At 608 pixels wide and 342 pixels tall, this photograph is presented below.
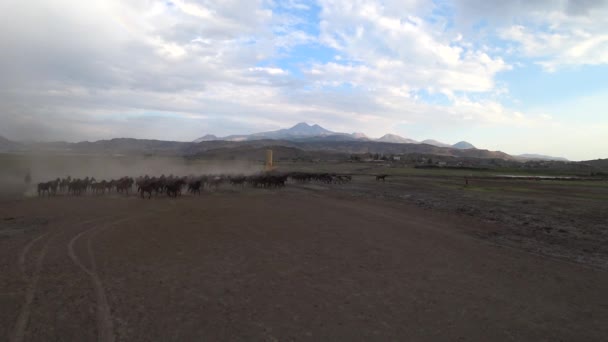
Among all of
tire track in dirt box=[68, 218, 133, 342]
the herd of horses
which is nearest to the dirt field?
tire track in dirt box=[68, 218, 133, 342]

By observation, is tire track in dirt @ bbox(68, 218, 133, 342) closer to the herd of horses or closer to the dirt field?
the dirt field

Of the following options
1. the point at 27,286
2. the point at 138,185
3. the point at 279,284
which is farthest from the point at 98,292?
the point at 138,185

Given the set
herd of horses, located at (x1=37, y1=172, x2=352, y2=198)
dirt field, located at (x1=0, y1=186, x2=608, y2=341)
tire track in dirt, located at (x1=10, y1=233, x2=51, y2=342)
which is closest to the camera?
tire track in dirt, located at (x1=10, y1=233, x2=51, y2=342)

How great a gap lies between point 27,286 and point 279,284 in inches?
199

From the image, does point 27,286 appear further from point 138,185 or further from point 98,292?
point 138,185

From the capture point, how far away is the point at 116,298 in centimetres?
692

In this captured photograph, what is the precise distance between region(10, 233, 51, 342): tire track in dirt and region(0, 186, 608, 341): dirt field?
0.04 meters

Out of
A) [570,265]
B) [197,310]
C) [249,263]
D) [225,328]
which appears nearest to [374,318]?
[225,328]

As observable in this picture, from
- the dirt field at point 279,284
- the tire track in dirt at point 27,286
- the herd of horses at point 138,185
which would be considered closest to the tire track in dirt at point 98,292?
the dirt field at point 279,284

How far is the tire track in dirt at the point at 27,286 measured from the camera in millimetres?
5578

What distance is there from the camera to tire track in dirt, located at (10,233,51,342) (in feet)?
18.3

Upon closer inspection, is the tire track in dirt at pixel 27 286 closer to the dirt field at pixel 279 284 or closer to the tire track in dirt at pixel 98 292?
the dirt field at pixel 279 284

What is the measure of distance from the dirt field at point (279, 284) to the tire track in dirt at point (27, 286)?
0.04 metres

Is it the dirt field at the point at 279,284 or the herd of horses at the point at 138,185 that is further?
the herd of horses at the point at 138,185
